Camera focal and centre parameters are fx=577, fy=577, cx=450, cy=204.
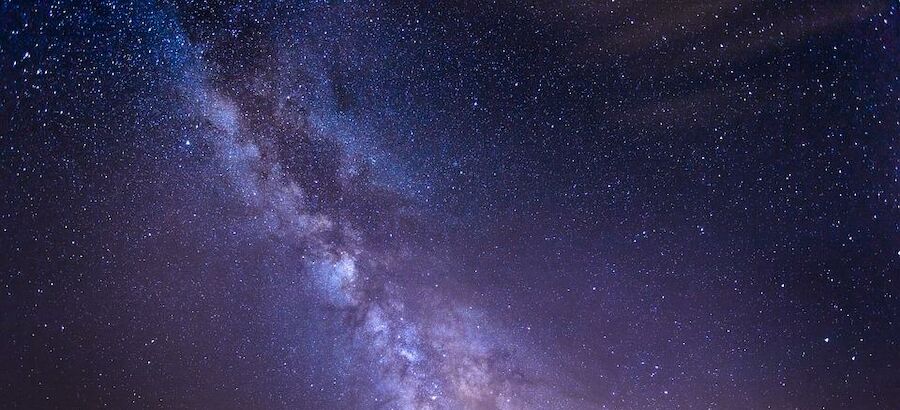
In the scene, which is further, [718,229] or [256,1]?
[718,229]

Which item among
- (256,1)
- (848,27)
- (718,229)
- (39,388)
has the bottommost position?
(39,388)

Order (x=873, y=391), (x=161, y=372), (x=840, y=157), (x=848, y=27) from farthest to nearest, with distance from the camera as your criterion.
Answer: (x=161, y=372) → (x=873, y=391) → (x=840, y=157) → (x=848, y=27)

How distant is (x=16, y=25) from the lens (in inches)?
69.1

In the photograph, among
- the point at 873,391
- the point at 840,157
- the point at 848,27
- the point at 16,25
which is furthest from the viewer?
the point at 873,391

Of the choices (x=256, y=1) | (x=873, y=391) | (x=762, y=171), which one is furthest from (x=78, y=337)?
(x=873, y=391)

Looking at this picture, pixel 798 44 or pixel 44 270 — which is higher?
pixel 798 44

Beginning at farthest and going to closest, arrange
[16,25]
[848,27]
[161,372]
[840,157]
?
[161,372] → [840,157] → [848,27] → [16,25]

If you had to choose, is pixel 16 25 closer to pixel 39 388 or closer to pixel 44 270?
pixel 44 270

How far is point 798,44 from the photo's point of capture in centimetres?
199

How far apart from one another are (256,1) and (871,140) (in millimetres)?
2214

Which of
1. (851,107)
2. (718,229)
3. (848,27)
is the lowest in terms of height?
(718,229)

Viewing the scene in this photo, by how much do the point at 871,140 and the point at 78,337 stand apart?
10.0 ft

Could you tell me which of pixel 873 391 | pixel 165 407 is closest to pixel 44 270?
pixel 165 407

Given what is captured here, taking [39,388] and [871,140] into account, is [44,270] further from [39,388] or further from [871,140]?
[871,140]
